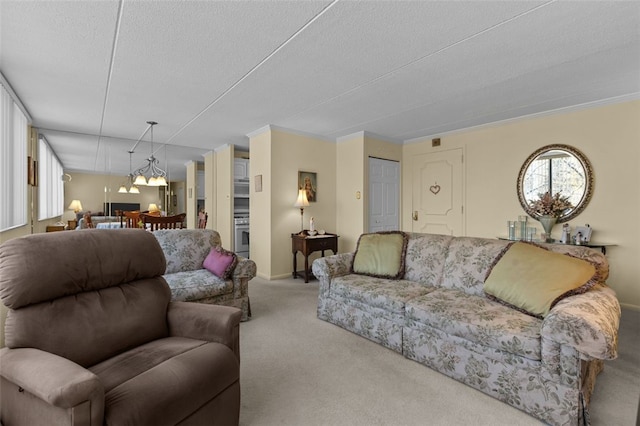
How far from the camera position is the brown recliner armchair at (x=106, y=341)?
1063 millimetres

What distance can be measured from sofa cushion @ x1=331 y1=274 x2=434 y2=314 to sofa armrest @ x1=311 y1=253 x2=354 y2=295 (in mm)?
81

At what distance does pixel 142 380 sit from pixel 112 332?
43 cm

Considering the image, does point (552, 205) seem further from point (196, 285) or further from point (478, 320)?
point (196, 285)

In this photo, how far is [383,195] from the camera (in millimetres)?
5398

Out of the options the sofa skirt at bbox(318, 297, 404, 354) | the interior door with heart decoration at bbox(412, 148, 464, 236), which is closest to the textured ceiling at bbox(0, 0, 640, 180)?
the interior door with heart decoration at bbox(412, 148, 464, 236)

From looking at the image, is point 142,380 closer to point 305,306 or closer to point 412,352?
point 412,352

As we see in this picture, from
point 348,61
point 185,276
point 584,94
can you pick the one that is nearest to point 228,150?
point 185,276

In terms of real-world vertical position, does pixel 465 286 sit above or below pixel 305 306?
above

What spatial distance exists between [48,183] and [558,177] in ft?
28.7

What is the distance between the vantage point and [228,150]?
589cm

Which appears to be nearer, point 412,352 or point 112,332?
point 112,332

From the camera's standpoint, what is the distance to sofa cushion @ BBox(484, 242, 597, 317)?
184cm

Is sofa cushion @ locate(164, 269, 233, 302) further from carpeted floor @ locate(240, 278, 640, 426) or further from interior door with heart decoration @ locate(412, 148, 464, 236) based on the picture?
interior door with heart decoration @ locate(412, 148, 464, 236)

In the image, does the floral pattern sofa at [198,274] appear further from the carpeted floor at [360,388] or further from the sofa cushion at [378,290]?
the sofa cushion at [378,290]
